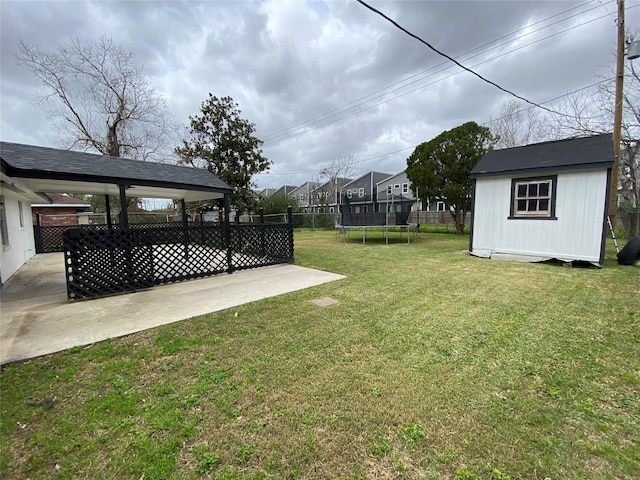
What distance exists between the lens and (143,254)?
5344 mm

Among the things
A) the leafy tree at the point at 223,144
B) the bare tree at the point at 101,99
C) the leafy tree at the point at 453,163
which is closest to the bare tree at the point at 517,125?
the leafy tree at the point at 453,163

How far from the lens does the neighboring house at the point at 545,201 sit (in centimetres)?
657

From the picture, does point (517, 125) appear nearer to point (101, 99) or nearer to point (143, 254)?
point (143, 254)

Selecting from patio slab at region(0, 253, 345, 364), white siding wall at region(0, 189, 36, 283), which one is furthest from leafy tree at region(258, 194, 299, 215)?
patio slab at region(0, 253, 345, 364)

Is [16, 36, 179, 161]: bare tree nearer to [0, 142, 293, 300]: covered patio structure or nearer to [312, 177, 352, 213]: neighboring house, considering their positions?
[0, 142, 293, 300]: covered patio structure

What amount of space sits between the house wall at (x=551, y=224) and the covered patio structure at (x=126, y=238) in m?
5.86

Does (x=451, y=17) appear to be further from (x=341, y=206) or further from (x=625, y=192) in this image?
(x=625, y=192)

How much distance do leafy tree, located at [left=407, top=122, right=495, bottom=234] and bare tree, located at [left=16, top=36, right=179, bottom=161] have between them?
16.2 meters

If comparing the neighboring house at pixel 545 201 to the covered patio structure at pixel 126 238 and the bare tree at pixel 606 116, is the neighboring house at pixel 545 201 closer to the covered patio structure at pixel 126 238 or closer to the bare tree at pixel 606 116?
the covered patio structure at pixel 126 238

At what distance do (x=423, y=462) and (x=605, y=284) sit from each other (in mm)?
5874

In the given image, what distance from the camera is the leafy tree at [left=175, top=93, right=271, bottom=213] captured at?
60.7 feet

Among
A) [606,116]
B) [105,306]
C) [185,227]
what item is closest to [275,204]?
[185,227]

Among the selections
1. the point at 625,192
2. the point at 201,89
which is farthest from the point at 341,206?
the point at 625,192

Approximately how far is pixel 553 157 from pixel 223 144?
17.5m
